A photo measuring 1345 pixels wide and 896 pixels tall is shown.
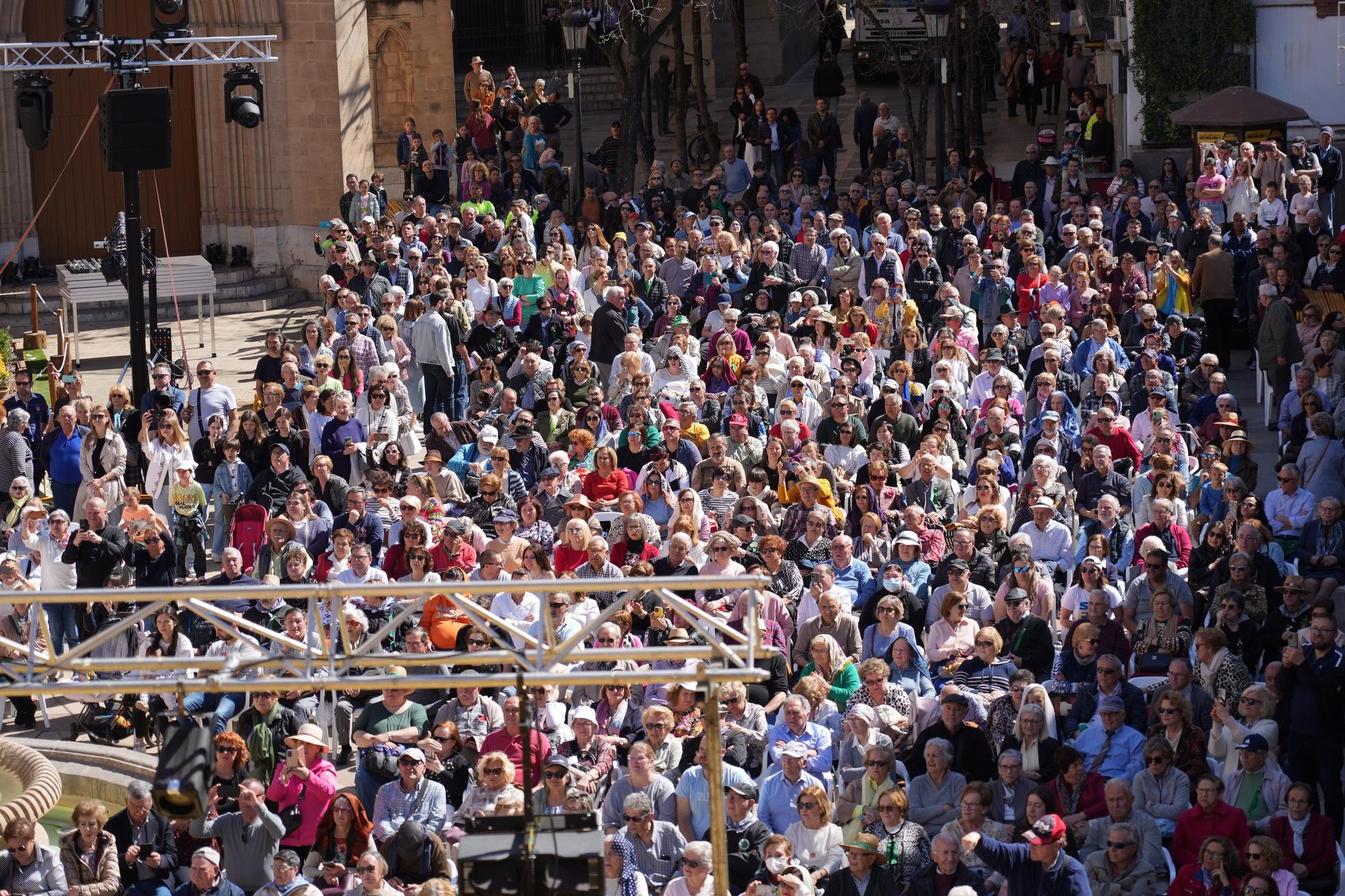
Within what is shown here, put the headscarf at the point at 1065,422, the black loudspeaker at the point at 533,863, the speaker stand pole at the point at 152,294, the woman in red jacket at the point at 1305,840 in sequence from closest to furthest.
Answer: the black loudspeaker at the point at 533,863, the woman in red jacket at the point at 1305,840, the headscarf at the point at 1065,422, the speaker stand pole at the point at 152,294

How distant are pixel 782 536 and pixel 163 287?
444 inches

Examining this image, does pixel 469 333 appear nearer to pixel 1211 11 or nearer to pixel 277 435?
pixel 277 435

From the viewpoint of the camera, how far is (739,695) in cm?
1253

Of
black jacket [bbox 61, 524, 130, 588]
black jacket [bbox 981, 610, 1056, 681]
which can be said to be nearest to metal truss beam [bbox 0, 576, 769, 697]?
black jacket [bbox 981, 610, 1056, 681]

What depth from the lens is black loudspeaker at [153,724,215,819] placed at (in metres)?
9.35

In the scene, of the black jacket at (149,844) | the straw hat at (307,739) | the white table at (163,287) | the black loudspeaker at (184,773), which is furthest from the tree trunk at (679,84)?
the black loudspeaker at (184,773)

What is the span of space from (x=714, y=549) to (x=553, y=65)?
2281 cm

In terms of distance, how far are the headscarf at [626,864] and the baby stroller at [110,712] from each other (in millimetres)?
4515

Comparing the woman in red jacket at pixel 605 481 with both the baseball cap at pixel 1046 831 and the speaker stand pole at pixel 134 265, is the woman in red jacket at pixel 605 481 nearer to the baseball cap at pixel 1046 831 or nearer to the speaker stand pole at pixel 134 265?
the speaker stand pole at pixel 134 265

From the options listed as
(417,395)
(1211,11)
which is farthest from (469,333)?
(1211,11)

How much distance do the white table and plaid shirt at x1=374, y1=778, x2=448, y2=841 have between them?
11.8 meters

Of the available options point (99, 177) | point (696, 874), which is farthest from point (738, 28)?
point (696, 874)

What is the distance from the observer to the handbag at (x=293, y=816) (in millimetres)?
12305

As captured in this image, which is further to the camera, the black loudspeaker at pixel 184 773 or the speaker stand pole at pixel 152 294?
the speaker stand pole at pixel 152 294
